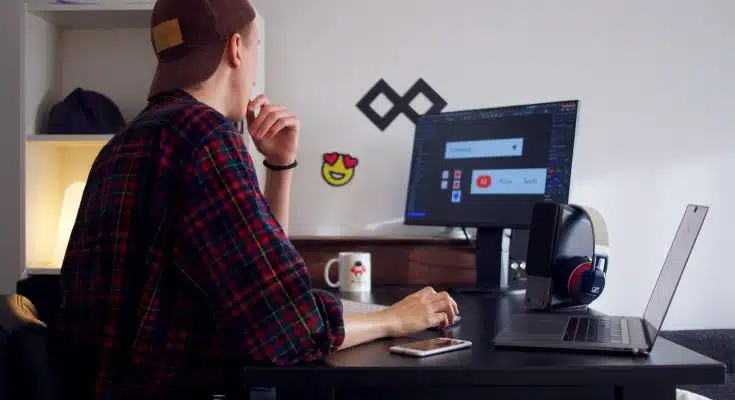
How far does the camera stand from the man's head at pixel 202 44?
1231 mm

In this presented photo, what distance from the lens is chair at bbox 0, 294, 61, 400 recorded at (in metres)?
1.02

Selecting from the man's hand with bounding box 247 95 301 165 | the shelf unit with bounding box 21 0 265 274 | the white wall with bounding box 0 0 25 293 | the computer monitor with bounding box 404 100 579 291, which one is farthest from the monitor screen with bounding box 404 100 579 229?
the white wall with bounding box 0 0 25 293

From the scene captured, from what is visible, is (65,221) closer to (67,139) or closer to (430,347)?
(67,139)

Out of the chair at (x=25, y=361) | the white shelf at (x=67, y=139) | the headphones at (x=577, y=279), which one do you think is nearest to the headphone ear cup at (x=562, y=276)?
the headphones at (x=577, y=279)

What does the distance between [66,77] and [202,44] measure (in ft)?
5.19

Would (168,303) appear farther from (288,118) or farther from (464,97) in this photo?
(464,97)

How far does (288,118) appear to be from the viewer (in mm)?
1654

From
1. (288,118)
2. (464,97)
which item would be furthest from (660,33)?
(288,118)

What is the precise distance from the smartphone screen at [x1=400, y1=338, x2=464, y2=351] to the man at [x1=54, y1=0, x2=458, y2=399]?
0.15m

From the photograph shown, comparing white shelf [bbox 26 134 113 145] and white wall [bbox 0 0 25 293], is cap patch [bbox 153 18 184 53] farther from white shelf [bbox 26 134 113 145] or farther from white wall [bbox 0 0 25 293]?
white wall [bbox 0 0 25 293]

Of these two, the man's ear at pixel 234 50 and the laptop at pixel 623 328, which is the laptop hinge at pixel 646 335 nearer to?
the laptop at pixel 623 328

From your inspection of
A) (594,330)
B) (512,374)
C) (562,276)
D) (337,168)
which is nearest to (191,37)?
(512,374)

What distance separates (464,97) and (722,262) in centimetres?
109

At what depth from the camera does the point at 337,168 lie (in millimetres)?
2684
